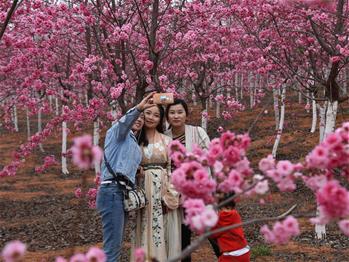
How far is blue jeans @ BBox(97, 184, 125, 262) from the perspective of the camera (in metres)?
4.53

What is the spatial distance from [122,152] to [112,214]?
592 millimetres

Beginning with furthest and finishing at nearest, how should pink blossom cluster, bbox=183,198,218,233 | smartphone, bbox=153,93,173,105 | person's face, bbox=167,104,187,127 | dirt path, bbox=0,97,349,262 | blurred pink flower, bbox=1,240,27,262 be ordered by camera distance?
dirt path, bbox=0,97,349,262 < person's face, bbox=167,104,187,127 < smartphone, bbox=153,93,173,105 < pink blossom cluster, bbox=183,198,218,233 < blurred pink flower, bbox=1,240,27,262

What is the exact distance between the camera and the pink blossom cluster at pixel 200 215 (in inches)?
79.8

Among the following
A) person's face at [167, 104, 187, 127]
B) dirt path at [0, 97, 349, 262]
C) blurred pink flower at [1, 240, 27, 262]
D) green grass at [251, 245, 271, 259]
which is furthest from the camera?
dirt path at [0, 97, 349, 262]

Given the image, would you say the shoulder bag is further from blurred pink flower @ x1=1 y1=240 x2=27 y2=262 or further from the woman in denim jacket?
blurred pink flower @ x1=1 y1=240 x2=27 y2=262

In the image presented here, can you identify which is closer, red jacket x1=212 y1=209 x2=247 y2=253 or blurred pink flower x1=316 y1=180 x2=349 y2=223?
blurred pink flower x1=316 y1=180 x2=349 y2=223

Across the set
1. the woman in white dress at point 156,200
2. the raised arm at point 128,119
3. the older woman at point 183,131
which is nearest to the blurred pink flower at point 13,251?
the raised arm at point 128,119

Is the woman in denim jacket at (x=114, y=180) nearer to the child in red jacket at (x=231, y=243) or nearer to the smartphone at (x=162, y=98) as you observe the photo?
the smartphone at (x=162, y=98)

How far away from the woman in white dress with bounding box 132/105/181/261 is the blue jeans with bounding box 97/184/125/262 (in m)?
0.27

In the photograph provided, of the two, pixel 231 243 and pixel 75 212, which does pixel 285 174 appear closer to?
pixel 231 243

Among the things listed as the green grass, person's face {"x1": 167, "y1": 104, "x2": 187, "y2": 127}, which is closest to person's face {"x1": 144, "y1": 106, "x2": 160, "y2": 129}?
person's face {"x1": 167, "y1": 104, "x2": 187, "y2": 127}

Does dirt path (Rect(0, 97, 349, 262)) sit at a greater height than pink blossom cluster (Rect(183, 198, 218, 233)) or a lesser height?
lesser

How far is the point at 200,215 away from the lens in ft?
6.73

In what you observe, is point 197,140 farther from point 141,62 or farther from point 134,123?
point 141,62
